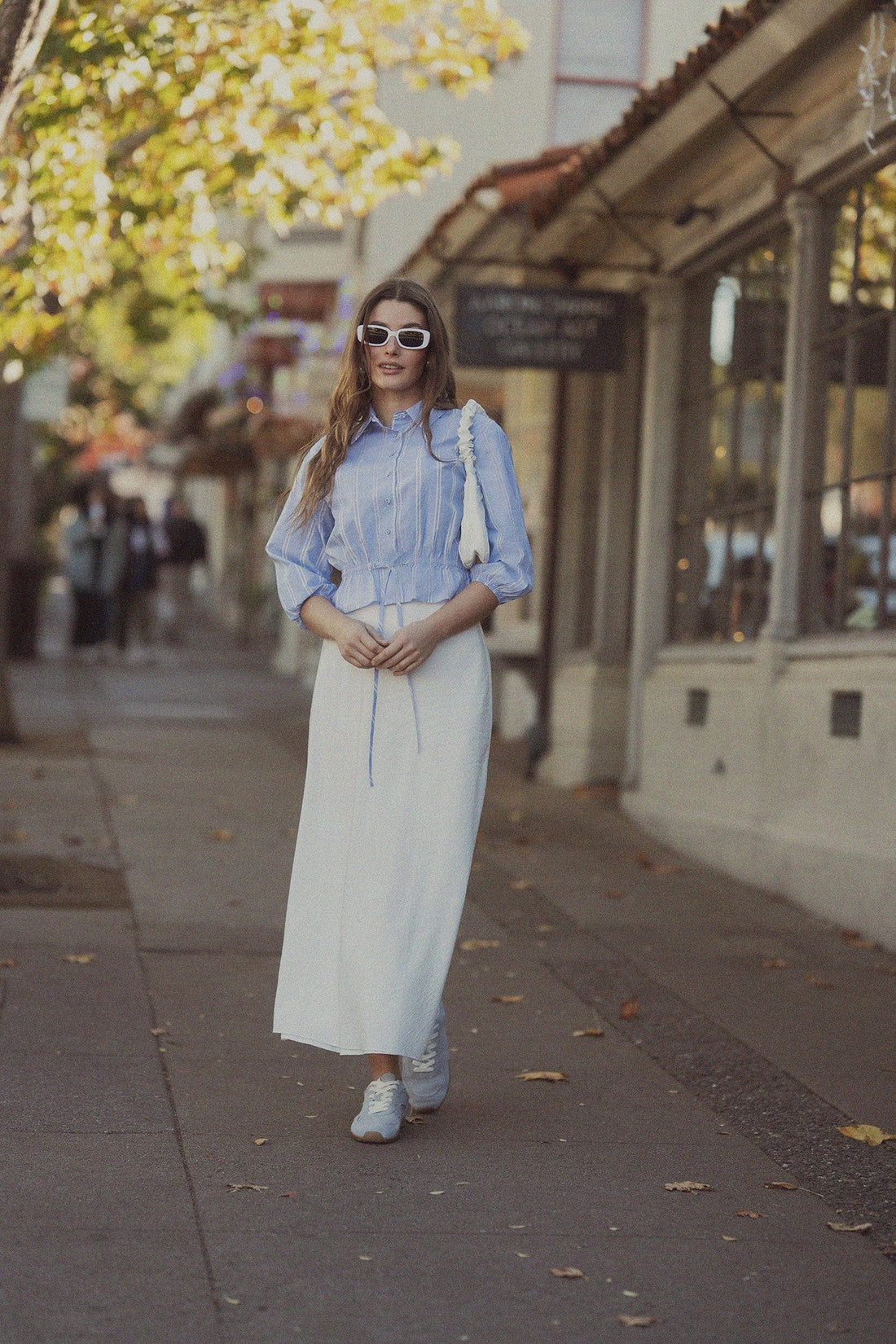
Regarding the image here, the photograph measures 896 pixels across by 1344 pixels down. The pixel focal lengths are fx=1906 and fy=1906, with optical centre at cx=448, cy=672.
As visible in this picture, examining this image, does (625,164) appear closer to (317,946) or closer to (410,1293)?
(317,946)

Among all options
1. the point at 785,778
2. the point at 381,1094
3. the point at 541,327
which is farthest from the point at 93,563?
the point at 381,1094

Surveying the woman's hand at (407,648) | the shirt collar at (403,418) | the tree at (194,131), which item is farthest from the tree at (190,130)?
the woman's hand at (407,648)

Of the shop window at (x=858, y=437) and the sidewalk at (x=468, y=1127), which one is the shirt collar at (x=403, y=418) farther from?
the shop window at (x=858, y=437)

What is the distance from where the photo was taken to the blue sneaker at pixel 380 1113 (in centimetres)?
444

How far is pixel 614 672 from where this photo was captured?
38.6 ft

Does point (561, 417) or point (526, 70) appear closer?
point (561, 417)

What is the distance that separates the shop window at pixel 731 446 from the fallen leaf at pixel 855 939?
2.16 metres

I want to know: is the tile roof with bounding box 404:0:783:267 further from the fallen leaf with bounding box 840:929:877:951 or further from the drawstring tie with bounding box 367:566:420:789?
the drawstring tie with bounding box 367:566:420:789

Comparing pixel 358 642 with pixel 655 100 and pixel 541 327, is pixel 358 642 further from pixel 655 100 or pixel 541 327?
pixel 541 327

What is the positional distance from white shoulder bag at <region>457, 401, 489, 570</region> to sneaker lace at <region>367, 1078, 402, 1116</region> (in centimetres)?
124

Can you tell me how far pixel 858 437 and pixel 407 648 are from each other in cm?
442

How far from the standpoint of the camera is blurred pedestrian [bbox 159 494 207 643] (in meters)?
23.5

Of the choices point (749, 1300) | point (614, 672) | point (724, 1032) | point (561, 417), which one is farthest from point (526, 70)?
point (749, 1300)

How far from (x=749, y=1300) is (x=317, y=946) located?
1.38 meters
